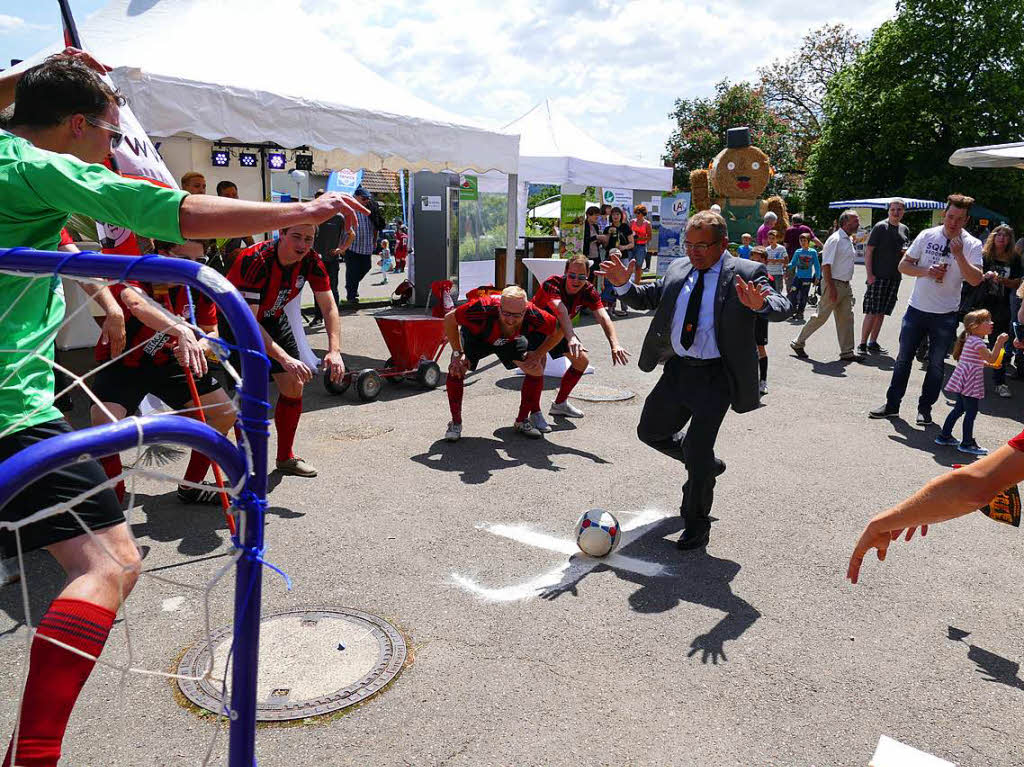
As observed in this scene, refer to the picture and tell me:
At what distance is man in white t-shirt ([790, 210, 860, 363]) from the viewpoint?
36.1 feet

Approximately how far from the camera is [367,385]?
26.5ft

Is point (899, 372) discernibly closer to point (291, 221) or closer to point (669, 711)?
point (669, 711)

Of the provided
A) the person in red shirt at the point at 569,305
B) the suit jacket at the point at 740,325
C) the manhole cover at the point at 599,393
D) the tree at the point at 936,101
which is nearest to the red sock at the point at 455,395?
the person in red shirt at the point at 569,305

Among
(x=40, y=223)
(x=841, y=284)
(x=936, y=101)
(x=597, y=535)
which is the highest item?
(x=936, y=101)

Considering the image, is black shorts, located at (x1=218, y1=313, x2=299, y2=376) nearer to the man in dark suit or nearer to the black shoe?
the man in dark suit

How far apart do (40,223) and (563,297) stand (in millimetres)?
5793

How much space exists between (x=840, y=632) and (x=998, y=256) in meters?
8.09

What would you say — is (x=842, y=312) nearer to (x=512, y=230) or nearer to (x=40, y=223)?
(x=512, y=230)

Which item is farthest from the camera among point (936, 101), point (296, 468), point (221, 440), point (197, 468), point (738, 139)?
point (936, 101)

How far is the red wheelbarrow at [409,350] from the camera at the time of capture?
8.38 metres

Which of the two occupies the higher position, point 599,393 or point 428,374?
point 428,374

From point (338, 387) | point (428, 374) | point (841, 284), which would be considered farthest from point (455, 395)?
point (841, 284)

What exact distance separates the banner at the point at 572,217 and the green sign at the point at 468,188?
3077 millimetres

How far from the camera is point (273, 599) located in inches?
155
